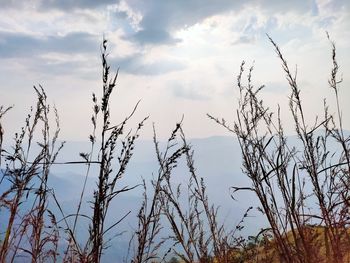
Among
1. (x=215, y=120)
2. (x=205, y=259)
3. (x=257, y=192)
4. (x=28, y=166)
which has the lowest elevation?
(x=205, y=259)

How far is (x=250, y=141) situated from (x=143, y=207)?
77 cm

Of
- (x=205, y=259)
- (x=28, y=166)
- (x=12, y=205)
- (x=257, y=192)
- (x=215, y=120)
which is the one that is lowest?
(x=205, y=259)

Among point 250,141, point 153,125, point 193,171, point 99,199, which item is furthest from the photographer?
point 193,171

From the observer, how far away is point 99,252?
5.70ft

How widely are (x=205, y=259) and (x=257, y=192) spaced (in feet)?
6.12

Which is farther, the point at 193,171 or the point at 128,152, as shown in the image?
the point at 193,171

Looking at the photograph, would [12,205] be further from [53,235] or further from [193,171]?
[193,171]

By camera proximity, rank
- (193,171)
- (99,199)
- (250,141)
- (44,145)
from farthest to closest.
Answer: (193,171) < (44,145) < (250,141) < (99,199)

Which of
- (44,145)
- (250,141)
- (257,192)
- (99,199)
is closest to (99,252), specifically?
(99,199)

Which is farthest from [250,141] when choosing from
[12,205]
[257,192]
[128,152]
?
[12,205]

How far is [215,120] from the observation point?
9.88 ft

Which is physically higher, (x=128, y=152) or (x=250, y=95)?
(x=250, y=95)

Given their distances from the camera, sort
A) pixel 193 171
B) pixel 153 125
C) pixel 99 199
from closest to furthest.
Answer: pixel 99 199
pixel 153 125
pixel 193 171

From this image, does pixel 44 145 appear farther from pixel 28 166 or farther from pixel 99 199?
pixel 99 199
